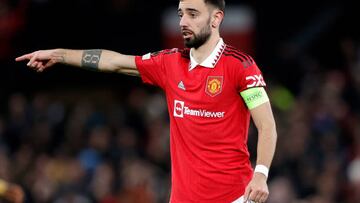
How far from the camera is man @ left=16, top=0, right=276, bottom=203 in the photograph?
727cm

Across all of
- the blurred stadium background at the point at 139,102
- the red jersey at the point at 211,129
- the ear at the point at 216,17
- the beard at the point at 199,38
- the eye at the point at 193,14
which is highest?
the eye at the point at 193,14

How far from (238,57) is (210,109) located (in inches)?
15.7

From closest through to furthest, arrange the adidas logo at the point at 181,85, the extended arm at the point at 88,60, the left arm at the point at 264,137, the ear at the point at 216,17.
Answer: the left arm at the point at 264,137 → the ear at the point at 216,17 → the adidas logo at the point at 181,85 → the extended arm at the point at 88,60

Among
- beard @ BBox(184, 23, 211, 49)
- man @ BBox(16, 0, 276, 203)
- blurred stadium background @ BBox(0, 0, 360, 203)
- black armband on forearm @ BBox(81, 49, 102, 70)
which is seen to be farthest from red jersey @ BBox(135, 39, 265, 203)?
blurred stadium background @ BBox(0, 0, 360, 203)

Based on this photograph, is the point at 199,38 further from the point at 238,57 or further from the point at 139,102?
the point at 139,102

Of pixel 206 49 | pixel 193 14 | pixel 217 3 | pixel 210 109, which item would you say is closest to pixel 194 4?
pixel 193 14

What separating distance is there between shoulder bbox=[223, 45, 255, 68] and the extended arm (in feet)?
2.39

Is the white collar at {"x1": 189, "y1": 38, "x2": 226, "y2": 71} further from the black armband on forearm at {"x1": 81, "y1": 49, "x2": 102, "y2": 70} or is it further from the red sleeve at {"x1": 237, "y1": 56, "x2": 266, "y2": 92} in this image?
the black armband on forearm at {"x1": 81, "y1": 49, "x2": 102, "y2": 70}

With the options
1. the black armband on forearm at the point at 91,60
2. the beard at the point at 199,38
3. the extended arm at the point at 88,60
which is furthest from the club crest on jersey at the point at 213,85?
the black armband on forearm at the point at 91,60

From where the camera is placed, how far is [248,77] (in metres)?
7.21

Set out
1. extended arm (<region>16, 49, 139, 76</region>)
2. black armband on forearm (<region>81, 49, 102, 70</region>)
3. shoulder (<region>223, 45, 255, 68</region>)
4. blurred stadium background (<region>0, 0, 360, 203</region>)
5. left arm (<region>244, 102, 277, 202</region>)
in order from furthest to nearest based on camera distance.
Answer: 1. blurred stadium background (<region>0, 0, 360, 203</region>)
2. black armband on forearm (<region>81, 49, 102, 70</region>)
3. extended arm (<region>16, 49, 139, 76</region>)
4. shoulder (<region>223, 45, 255, 68</region>)
5. left arm (<region>244, 102, 277, 202</region>)

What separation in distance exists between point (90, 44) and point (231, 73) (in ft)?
38.7

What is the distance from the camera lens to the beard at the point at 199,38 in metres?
7.33

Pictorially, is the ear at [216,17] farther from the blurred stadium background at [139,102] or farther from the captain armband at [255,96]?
the blurred stadium background at [139,102]
